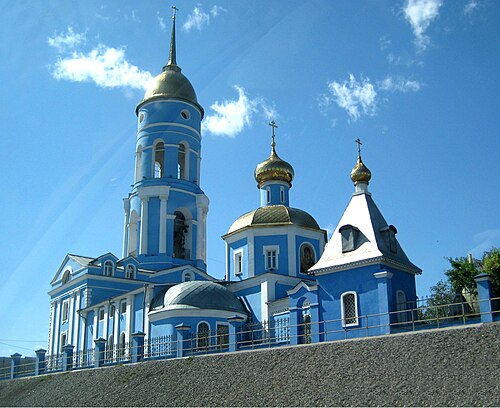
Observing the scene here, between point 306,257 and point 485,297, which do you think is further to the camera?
point 306,257

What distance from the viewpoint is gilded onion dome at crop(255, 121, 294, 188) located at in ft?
94.8

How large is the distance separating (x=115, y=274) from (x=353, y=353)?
1755cm

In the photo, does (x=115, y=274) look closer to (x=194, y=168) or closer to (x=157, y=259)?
(x=157, y=259)

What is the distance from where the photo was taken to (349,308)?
17750 millimetres

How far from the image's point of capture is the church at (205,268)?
1791 centimetres

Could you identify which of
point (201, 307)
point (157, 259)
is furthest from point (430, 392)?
point (157, 259)

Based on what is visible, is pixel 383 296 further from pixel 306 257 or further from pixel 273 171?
pixel 273 171

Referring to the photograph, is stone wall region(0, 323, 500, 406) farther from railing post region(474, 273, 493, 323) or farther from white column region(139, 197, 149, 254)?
white column region(139, 197, 149, 254)

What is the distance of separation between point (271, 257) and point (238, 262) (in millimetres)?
1737

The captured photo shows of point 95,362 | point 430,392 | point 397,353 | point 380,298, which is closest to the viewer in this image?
point 430,392

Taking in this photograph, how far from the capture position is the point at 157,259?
94.6 feet

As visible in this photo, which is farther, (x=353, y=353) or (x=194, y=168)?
(x=194, y=168)

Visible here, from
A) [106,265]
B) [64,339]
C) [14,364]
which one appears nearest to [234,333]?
[14,364]

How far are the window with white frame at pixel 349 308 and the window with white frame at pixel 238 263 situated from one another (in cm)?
979
